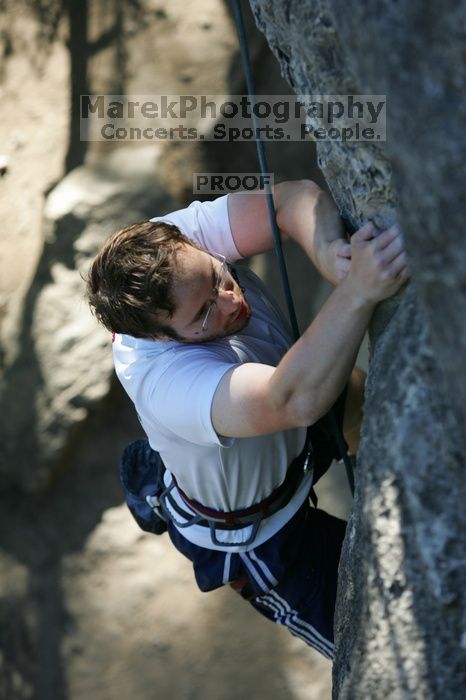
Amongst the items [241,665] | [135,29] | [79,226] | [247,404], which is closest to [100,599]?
[241,665]

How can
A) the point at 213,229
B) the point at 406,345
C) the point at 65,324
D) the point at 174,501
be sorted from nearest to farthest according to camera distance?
the point at 406,345 < the point at 213,229 < the point at 174,501 < the point at 65,324

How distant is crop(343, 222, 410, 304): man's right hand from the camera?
3.57ft

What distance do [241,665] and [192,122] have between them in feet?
5.50

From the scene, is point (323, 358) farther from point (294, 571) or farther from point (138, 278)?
point (294, 571)

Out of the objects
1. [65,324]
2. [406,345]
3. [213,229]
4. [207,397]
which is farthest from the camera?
[65,324]

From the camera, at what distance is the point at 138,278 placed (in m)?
1.27

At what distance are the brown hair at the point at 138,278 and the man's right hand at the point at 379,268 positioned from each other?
0.27m

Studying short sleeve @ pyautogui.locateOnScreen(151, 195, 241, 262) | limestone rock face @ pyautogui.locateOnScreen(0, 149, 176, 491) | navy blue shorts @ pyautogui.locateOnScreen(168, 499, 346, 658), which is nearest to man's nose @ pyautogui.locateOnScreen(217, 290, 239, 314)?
short sleeve @ pyautogui.locateOnScreen(151, 195, 241, 262)

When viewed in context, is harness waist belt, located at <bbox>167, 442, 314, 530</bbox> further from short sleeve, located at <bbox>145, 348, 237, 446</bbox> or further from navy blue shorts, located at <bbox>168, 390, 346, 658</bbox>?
short sleeve, located at <bbox>145, 348, 237, 446</bbox>

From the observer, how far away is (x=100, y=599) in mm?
2986

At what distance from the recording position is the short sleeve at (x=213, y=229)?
143 cm

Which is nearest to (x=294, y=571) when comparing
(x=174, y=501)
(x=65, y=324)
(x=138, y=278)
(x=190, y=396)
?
(x=174, y=501)

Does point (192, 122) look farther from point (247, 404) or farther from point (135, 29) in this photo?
point (247, 404)

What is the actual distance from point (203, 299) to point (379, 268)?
11.6 inches
